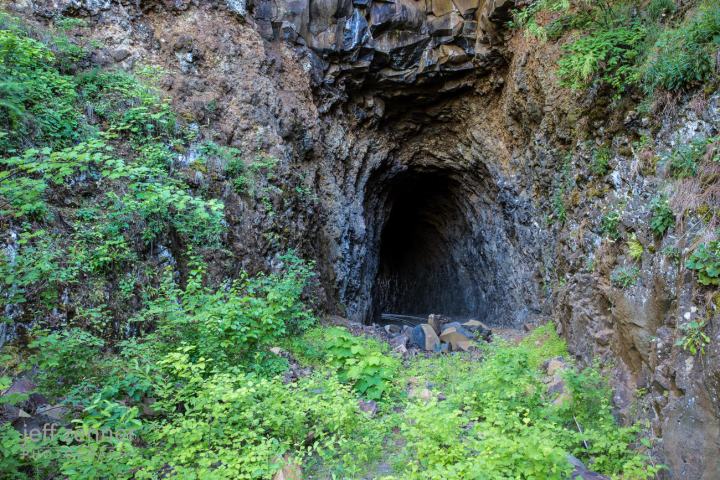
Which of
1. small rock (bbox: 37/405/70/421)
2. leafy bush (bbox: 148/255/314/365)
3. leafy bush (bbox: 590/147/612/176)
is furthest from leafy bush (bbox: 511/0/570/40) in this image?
small rock (bbox: 37/405/70/421)

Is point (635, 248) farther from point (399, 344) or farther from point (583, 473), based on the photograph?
point (399, 344)

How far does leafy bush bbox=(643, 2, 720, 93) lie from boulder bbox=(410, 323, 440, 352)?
609 centimetres

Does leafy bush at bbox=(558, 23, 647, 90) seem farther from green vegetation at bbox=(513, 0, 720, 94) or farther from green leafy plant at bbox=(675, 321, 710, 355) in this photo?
green leafy plant at bbox=(675, 321, 710, 355)

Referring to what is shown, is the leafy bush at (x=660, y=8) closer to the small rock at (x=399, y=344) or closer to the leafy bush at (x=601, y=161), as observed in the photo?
the leafy bush at (x=601, y=161)

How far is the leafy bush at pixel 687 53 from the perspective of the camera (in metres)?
5.04

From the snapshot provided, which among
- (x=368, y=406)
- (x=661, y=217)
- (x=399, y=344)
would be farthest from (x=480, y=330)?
(x=661, y=217)

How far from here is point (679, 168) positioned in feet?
15.8

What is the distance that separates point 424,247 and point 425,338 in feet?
40.7

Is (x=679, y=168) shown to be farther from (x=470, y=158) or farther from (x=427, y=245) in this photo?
(x=427, y=245)

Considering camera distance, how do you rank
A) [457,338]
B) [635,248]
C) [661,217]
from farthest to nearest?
[457,338] → [635,248] → [661,217]

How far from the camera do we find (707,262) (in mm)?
3787

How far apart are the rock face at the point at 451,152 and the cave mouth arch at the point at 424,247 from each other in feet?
0.81

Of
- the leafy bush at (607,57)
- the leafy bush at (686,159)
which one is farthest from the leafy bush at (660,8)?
the leafy bush at (686,159)

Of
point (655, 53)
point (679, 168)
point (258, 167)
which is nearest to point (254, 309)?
point (258, 167)
